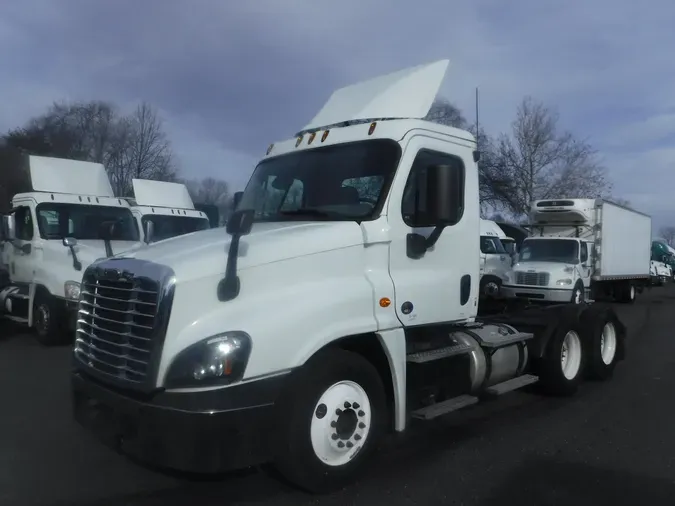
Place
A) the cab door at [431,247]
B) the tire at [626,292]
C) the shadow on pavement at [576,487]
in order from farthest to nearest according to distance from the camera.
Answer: the tire at [626,292] < the cab door at [431,247] < the shadow on pavement at [576,487]

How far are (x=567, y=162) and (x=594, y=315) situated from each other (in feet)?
107

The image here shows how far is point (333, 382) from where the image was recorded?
4125 millimetres

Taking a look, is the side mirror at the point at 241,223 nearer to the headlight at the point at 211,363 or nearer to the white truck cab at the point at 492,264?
the headlight at the point at 211,363

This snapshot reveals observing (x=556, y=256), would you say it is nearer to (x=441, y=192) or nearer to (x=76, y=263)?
(x=76, y=263)

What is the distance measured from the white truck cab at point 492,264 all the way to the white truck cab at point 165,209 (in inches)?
341

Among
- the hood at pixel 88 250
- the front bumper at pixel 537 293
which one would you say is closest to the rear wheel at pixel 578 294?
the front bumper at pixel 537 293

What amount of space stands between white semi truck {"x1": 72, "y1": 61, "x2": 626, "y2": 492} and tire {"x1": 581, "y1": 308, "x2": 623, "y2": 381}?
2025 mm

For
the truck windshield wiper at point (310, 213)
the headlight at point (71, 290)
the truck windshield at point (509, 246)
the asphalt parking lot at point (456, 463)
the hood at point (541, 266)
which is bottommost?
the asphalt parking lot at point (456, 463)

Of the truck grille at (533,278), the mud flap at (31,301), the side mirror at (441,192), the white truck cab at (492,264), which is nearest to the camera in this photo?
the side mirror at (441,192)

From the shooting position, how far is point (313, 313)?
401cm

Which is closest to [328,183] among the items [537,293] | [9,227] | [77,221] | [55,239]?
[55,239]

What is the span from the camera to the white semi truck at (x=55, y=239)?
33.7ft

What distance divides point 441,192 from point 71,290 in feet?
25.2

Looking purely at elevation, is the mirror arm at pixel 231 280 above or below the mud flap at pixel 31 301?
above
